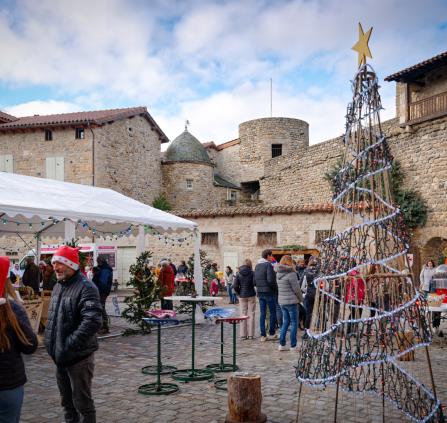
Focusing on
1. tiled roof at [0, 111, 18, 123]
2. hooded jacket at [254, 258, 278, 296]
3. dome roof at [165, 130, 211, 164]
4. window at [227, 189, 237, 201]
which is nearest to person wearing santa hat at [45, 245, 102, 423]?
hooded jacket at [254, 258, 278, 296]

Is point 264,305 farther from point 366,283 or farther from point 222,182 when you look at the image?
point 222,182

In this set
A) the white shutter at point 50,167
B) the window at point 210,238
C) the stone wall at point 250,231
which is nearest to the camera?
the stone wall at point 250,231

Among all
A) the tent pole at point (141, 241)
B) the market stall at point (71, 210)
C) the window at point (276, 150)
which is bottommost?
the tent pole at point (141, 241)

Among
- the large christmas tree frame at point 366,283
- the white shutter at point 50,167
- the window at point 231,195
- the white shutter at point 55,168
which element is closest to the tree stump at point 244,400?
the large christmas tree frame at point 366,283

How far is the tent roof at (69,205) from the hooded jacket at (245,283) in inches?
99.5

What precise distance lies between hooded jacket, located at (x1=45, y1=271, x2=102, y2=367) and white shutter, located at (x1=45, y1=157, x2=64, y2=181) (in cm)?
2217

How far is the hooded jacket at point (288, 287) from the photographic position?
25.4 feet

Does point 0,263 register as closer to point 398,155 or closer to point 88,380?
point 88,380

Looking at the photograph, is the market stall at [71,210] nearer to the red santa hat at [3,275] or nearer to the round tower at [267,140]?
the red santa hat at [3,275]

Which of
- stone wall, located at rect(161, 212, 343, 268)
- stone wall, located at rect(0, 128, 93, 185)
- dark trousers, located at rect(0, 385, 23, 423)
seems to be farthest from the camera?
stone wall, located at rect(0, 128, 93, 185)

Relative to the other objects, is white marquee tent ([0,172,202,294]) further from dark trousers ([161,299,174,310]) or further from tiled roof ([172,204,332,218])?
tiled roof ([172,204,332,218])

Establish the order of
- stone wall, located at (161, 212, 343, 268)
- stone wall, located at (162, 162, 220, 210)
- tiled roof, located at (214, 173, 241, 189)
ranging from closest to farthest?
stone wall, located at (161, 212, 343, 268) < stone wall, located at (162, 162, 220, 210) < tiled roof, located at (214, 173, 241, 189)

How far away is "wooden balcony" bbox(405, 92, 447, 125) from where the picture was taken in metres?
17.6

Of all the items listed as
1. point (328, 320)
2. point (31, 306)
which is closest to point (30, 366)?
point (31, 306)
